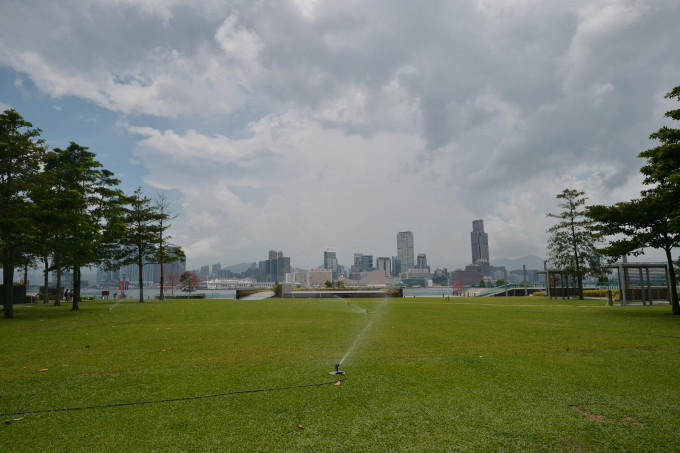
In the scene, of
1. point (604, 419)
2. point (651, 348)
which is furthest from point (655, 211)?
point (604, 419)

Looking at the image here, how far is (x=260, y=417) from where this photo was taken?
15.1 feet

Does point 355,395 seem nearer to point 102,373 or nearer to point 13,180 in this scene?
point 102,373

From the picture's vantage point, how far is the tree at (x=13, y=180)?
18.0 meters

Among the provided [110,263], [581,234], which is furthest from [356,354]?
[581,234]

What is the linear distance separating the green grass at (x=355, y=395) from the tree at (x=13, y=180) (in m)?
10.8

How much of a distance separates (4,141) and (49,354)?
16202 millimetres

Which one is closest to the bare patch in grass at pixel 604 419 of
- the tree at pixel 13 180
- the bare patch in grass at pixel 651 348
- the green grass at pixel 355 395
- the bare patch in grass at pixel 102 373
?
the green grass at pixel 355 395

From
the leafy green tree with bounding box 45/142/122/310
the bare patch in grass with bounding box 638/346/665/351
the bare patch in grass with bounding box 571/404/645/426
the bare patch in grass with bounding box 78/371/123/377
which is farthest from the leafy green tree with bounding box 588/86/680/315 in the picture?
the leafy green tree with bounding box 45/142/122/310

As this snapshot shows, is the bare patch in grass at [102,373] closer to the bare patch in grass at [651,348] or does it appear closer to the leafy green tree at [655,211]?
the bare patch in grass at [651,348]

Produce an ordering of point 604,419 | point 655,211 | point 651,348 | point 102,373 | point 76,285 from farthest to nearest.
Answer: point 76,285
point 655,211
point 651,348
point 102,373
point 604,419

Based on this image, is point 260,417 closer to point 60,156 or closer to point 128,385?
point 128,385

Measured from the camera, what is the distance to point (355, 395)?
537cm

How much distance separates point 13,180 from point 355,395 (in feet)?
74.0

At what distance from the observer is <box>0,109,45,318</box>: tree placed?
17984 mm
